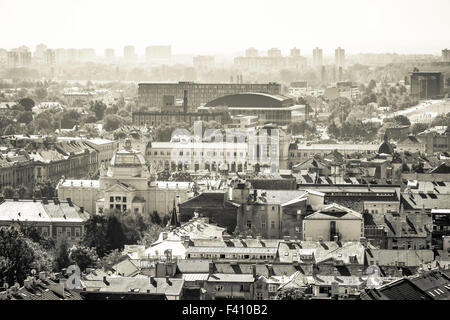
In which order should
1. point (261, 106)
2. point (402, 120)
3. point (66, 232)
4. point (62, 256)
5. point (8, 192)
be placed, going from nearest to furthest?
point (62, 256) < point (66, 232) < point (8, 192) < point (402, 120) < point (261, 106)

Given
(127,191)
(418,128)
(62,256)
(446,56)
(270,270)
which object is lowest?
(418,128)

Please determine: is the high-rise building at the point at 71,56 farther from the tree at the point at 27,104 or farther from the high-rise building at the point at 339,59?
the tree at the point at 27,104

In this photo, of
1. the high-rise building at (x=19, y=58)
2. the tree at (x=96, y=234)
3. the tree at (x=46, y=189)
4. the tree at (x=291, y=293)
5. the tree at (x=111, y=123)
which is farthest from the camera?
the high-rise building at (x=19, y=58)

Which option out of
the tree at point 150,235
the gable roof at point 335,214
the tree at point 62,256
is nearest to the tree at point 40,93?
the tree at point 150,235

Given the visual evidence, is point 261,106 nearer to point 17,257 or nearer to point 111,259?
point 111,259

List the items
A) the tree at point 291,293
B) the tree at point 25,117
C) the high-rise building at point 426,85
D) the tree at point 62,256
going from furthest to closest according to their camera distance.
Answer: the high-rise building at point 426,85, the tree at point 25,117, the tree at point 62,256, the tree at point 291,293

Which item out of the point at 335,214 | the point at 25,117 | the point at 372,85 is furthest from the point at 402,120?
the point at 335,214

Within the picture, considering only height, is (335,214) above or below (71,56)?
above

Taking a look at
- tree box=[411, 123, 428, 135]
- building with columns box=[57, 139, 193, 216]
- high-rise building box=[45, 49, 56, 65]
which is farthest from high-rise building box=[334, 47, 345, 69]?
building with columns box=[57, 139, 193, 216]

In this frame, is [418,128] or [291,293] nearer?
[291,293]

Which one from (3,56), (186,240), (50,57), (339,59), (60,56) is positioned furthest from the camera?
(60,56)
